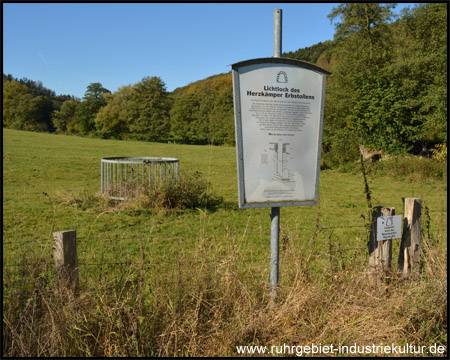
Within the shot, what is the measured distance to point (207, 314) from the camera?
3.36 metres

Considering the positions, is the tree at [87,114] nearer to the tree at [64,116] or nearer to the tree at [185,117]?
the tree at [64,116]

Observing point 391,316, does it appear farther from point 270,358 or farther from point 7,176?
point 7,176

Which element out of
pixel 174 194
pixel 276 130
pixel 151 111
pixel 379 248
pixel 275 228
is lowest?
pixel 174 194

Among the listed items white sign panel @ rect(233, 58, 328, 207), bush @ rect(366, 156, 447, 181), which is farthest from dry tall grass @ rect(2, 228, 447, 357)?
bush @ rect(366, 156, 447, 181)

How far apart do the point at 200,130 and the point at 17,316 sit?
189ft

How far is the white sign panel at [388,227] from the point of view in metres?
3.94

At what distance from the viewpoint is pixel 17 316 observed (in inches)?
120

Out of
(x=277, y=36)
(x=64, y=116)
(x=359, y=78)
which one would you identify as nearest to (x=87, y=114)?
(x=64, y=116)

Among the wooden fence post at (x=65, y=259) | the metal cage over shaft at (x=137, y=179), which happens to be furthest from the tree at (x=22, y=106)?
the wooden fence post at (x=65, y=259)

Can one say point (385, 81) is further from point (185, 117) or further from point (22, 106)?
point (22, 106)

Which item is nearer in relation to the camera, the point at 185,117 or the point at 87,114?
the point at 185,117

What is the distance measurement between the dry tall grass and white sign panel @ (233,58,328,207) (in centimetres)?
67

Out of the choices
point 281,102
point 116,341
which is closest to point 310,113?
point 281,102

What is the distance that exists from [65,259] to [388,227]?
2.94 meters
